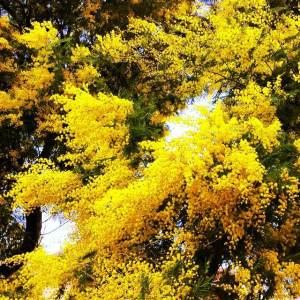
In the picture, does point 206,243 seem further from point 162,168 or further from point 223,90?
point 223,90

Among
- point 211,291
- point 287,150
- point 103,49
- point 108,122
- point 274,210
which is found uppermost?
point 103,49

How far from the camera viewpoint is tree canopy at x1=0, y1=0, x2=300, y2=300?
3.41m

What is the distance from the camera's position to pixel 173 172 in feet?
11.5

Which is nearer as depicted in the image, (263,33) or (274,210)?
(274,210)

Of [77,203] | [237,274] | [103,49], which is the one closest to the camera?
[237,274]

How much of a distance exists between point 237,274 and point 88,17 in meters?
7.34

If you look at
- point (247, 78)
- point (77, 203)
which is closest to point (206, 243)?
point (77, 203)

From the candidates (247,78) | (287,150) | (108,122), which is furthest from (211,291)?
(247,78)

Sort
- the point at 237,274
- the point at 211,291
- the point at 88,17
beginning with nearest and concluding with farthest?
the point at 237,274
the point at 211,291
the point at 88,17

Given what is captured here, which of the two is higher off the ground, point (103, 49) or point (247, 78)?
point (103, 49)

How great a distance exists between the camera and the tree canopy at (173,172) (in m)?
3.41

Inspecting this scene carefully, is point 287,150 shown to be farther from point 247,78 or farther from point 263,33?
point 263,33

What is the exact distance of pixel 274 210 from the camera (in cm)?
373

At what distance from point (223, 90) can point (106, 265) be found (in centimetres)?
386
